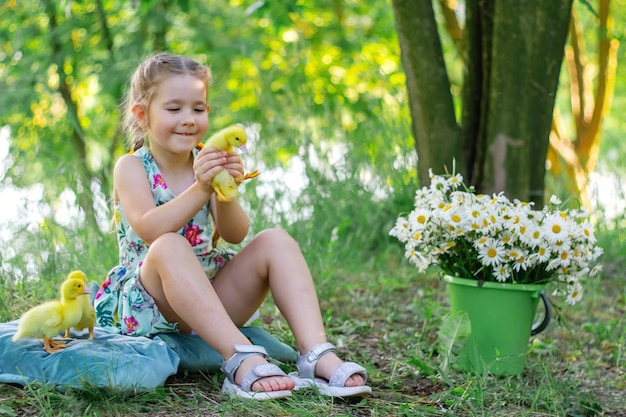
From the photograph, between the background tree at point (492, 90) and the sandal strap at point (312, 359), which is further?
the background tree at point (492, 90)

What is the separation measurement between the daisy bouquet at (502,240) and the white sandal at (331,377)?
0.58 m

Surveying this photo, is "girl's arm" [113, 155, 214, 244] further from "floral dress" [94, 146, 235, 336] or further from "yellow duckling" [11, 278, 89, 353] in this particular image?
"yellow duckling" [11, 278, 89, 353]

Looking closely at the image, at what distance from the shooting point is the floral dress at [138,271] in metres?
2.28

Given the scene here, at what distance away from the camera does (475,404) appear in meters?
2.16

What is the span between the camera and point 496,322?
2.46m

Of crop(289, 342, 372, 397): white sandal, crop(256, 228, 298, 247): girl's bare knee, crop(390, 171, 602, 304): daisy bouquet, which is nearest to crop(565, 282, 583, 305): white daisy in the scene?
crop(390, 171, 602, 304): daisy bouquet

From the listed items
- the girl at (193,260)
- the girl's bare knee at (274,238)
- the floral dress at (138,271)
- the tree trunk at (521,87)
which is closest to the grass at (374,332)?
the girl at (193,260)

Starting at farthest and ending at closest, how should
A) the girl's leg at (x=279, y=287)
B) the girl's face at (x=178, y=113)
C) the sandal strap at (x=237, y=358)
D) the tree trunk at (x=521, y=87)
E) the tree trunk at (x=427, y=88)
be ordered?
the tree trunk at (x=427, y=88) < the tree trunk at (x=521, y=87) < the girl's face at (x=178, y=113) < the girl's leg at (x=279, y=287) < the sandal strap at (x=237, y=358)

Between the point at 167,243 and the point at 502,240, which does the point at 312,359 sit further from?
the point at 502,240

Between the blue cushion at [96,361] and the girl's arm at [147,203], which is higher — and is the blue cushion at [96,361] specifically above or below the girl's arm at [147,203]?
below

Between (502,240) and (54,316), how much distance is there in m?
1.36

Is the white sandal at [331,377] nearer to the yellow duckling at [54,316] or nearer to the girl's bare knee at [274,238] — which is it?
the girl's bare knee at [274,238]

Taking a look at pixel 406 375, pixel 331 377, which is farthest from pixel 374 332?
pixel 331 377

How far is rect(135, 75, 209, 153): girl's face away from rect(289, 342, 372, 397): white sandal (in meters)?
0.75
